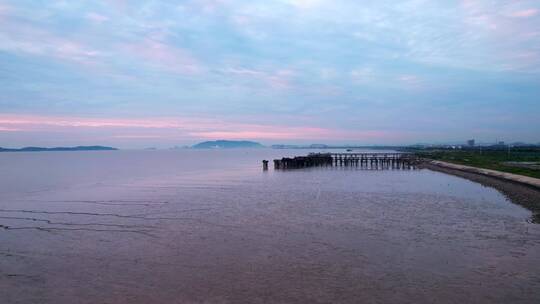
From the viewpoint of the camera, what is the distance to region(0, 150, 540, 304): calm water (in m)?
10.5

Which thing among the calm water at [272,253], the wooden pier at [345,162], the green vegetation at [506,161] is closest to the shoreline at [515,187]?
the calm water at [272,253]

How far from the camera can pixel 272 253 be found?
1415 centimetres

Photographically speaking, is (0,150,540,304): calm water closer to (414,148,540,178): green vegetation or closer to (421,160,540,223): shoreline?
(421,160,540,223): shoreline

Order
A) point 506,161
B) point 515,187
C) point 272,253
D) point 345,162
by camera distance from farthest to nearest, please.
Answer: point 345,162 < point 506,161 < point 515,187 < point 272,253

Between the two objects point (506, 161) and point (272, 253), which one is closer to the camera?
point (272, 253)

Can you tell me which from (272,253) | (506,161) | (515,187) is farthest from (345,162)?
(272,253)

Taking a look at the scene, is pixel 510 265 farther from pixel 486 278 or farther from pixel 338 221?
pixel 338 221

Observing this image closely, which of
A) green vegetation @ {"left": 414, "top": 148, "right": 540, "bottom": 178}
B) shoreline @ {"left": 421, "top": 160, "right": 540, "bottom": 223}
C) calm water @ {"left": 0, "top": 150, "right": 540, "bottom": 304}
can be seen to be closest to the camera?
calm water @ {"left": 0, "top": 150, "right": 540, "bottom": 304}

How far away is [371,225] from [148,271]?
10.1m

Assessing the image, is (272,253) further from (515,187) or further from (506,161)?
(506,161)

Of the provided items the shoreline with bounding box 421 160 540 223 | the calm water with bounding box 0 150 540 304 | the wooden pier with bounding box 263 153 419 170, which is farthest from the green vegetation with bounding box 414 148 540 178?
the calm water with bounding box 0 150 540 304

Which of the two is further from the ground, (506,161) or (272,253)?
(506,161)

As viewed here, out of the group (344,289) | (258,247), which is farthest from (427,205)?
(344,289)

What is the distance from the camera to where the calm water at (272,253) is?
10500 millimetres
